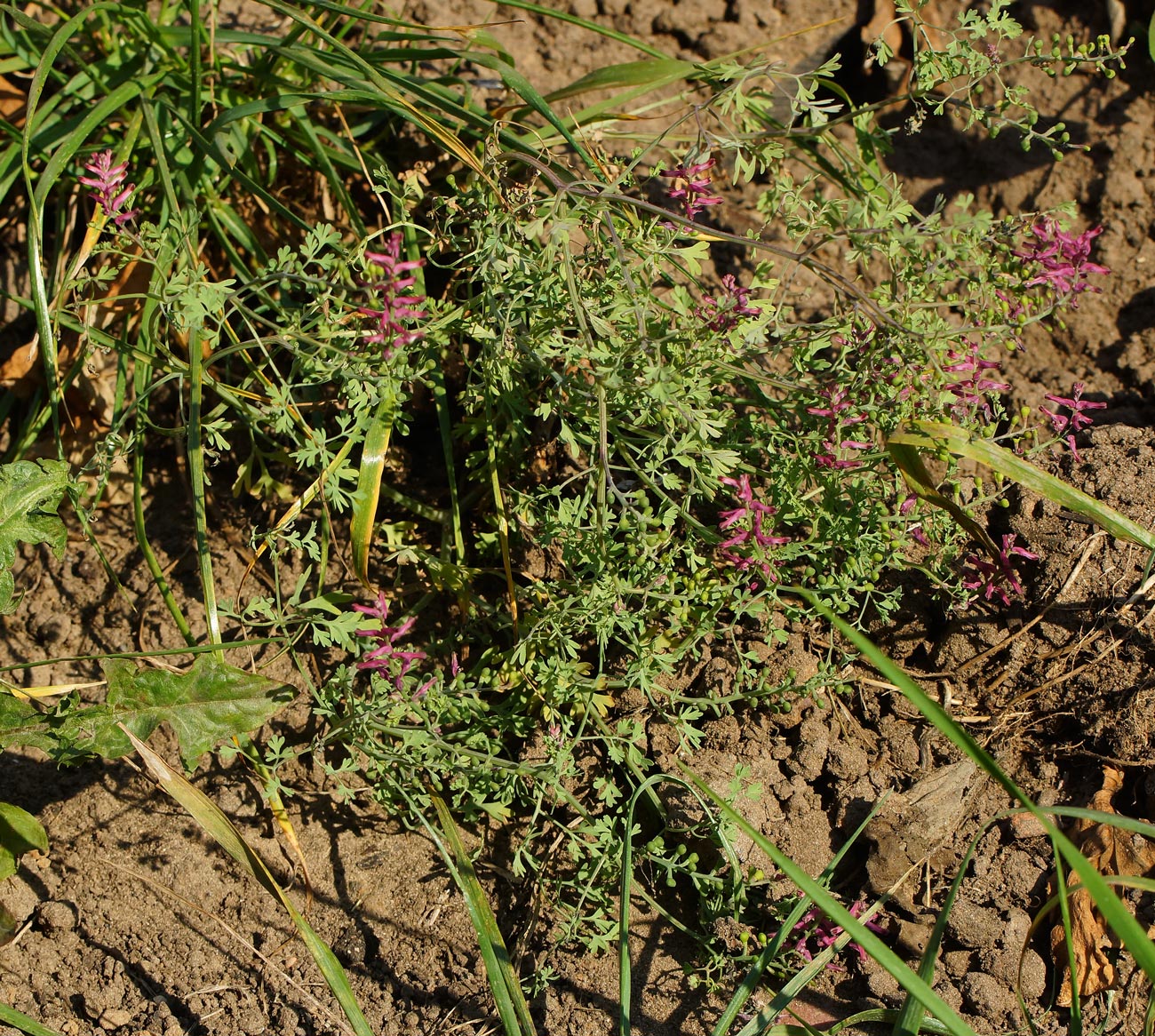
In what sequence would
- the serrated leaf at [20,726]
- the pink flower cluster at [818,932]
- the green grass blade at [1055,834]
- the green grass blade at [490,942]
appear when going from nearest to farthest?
the green grass blade at [1055,834] → the green grass blade at [490,942] → the pink flower cluster at [818,932] → the serrated leaf at [20,726]

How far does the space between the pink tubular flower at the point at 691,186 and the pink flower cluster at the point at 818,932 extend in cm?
164

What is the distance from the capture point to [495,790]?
247 cm

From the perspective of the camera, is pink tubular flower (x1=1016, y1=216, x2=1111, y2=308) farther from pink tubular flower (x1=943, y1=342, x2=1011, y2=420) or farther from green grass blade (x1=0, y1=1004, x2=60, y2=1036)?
green grass blade (x1=0, y1=1004, x2=60, y2=1036)

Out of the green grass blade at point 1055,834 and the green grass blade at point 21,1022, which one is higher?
the green grass blade at point 1055,834

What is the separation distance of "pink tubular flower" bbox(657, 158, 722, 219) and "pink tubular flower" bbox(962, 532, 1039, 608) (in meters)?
1.07

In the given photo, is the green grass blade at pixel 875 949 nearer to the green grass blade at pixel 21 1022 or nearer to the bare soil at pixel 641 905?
the bare soil at pixel 641 905

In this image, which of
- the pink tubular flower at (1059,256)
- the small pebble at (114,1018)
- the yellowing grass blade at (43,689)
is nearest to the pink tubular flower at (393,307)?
the yellowing grass blade at (43,689)

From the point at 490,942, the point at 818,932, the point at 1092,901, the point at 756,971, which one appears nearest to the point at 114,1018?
the point at 490,942

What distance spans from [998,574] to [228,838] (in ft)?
6.45

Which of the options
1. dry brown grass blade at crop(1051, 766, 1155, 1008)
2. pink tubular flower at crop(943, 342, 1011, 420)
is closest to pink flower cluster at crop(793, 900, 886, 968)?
dry brown grass blade at crop(1051, 766, 1155, 1008)

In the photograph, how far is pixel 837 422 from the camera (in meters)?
2.40

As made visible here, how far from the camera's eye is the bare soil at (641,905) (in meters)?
2.41

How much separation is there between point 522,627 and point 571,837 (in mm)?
513

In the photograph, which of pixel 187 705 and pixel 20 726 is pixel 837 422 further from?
Answer: pixel 20 726
